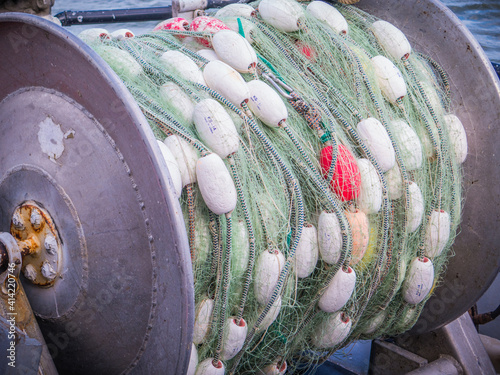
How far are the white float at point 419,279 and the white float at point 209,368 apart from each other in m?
0.85

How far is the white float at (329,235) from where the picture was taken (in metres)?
1.78

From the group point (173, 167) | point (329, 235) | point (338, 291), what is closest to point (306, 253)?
point (329, 235)

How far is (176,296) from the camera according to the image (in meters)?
1.26

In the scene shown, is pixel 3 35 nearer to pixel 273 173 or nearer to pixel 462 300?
pixel 273 173

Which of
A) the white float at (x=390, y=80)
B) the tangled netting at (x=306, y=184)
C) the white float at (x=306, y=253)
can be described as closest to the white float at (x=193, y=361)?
the tangled netting at (x=306, y=184)

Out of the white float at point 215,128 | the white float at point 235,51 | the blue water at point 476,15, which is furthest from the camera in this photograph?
the blue water at point 476,15

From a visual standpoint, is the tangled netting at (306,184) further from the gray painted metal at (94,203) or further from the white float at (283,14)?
the gray painted metal at (94,203)

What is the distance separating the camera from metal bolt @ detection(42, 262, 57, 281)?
148cm

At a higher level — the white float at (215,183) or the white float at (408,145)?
the white float at (408,145)

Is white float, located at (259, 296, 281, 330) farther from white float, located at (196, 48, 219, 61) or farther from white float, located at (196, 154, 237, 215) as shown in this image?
white float, located at (196, 48, 219, 61)

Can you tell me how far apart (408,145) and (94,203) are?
1.15m

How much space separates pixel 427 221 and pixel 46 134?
4.54 feet

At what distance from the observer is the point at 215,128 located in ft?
5.13

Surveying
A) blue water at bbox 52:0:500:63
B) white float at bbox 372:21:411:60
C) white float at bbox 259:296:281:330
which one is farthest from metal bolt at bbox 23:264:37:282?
blue water at bbox 52:0:500:63
